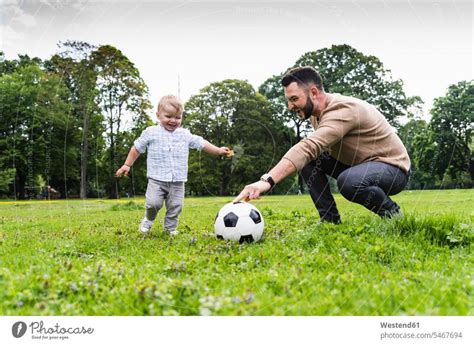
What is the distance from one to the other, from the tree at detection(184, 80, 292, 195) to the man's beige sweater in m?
1.26

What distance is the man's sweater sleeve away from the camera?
4.09 m

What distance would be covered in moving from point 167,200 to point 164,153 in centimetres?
70

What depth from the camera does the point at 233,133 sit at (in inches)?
252

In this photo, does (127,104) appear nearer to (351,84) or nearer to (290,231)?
(290,231)

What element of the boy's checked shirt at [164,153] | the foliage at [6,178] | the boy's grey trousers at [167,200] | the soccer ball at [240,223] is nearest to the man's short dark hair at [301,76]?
the soccer ball at [240,223]

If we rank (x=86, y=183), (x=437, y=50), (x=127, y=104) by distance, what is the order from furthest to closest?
1. (x=86, y=183)
2. (x=127, y=104)
3. (x=437, y=50)

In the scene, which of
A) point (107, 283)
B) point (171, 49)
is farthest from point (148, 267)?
point (171, 49)

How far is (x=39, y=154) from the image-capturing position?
5.43m

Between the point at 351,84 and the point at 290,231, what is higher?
the point at 351,84

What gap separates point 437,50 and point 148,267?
13.4 feet
